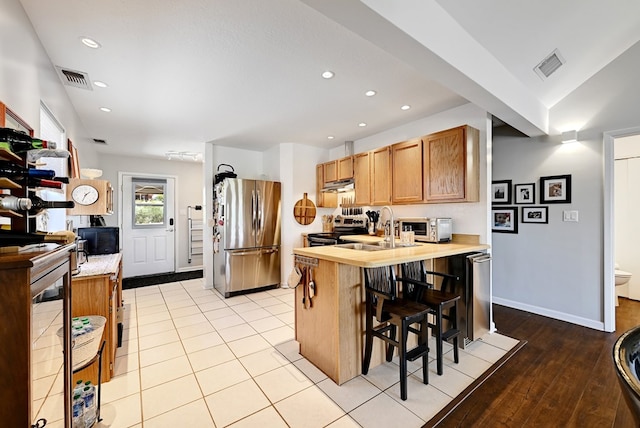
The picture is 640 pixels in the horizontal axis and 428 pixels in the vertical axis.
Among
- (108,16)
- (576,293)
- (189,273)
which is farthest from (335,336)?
(189,273)

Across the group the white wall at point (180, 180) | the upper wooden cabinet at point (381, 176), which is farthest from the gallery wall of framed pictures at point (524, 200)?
the white wall at point (180, 180)

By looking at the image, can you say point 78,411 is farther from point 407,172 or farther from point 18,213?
point 407,172

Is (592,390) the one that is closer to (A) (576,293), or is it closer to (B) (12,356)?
(A) (576,293)

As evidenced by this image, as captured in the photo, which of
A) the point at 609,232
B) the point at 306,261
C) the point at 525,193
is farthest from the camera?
the point at 525,193

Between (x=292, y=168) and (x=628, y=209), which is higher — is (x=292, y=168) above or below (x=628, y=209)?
above

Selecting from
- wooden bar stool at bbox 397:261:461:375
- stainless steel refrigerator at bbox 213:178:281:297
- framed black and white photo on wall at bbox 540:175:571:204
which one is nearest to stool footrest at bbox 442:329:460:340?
wooden bar stool at bbox 397:261:461:375

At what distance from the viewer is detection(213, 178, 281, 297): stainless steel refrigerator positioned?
4.34m

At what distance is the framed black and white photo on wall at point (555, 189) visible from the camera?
3.25 metres

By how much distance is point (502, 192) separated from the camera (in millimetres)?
3855

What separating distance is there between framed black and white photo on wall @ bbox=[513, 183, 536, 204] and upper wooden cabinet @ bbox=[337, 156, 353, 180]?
2.27 m

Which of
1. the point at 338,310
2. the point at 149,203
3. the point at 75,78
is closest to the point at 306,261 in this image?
the point at 338,310

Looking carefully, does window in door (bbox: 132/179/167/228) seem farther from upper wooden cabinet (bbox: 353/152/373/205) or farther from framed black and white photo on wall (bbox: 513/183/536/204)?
framed black and white photo on wall (bbox: 513/183/536/204)

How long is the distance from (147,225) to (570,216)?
282 inches

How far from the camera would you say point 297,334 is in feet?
8.50
